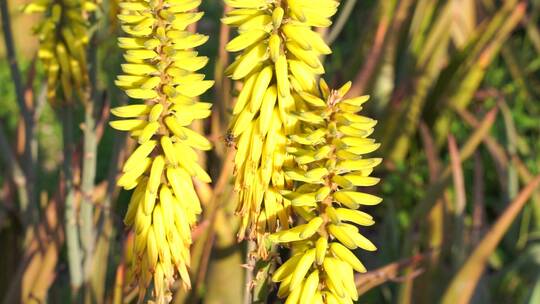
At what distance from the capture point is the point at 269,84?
2.60 ft

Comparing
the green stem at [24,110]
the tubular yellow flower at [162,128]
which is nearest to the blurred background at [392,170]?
the green stem at [24,110]

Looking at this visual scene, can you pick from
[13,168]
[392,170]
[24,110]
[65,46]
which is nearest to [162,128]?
→ [65,46]

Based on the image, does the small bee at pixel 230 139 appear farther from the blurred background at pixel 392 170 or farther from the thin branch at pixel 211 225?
the thin branch at pixel 211 225

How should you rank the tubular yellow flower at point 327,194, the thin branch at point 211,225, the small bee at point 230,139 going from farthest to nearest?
the thin branch at point 211,225 → the small bee at point 230,139 → the tubular yellow flower at point 327,194

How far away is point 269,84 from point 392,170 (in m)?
1.73

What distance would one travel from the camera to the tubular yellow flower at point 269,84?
744 mm

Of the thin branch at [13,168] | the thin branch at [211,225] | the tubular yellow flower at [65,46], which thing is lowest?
the thin branch at [211,225]

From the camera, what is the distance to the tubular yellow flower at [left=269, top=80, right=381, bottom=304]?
69 centimetres

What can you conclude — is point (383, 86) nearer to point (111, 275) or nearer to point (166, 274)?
point (111, 275)

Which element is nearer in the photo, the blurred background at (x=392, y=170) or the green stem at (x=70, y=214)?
the green stem at (x=70, y=214)

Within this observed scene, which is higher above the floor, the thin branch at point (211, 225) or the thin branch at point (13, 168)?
the thin branch at point (13, 168)

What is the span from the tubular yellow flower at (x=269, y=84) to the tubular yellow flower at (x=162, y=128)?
4cm

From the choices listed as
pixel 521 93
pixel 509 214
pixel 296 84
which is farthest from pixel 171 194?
pixel 521 93

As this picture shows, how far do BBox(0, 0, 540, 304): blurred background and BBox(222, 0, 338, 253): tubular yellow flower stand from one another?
95 mm
